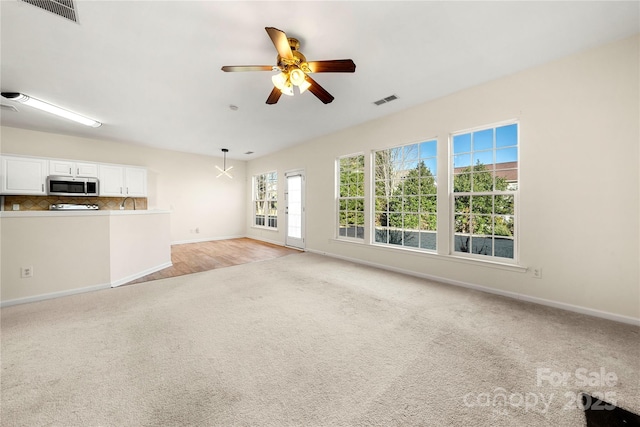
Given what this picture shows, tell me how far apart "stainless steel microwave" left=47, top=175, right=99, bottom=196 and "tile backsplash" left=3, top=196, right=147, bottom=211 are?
1.66 feet

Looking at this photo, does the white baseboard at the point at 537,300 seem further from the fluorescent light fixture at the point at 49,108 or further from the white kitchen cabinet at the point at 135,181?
the white kitchen cabinet at the point at 135,181

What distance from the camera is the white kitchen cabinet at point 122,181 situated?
17.9 ft

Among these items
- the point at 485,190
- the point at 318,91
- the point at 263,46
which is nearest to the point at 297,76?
the point at 318,91

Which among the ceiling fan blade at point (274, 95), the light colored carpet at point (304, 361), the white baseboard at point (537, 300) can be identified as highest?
the ceiling fan blade at point (274, 95)

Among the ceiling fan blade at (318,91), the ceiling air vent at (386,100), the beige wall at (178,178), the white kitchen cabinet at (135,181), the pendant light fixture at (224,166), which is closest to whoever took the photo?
the ceiling fan blade at (318,91)

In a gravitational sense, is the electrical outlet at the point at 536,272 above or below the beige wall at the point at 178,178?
below

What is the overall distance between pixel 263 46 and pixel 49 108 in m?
4.05

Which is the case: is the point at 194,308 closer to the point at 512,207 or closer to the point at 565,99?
the point at 512,207

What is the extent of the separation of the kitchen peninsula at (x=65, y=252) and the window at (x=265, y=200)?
390cm

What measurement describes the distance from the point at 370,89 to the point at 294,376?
350 cm

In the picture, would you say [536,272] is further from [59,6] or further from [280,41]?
[59,6]

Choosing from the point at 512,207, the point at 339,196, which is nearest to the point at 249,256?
the point at 339,196

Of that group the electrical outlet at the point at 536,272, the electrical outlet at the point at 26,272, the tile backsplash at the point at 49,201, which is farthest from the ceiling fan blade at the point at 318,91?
the tile backsplash at the point at 49,201

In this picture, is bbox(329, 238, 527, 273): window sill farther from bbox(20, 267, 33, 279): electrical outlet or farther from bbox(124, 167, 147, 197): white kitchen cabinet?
bbox(124, 167, 147, 197): white kitchen cabinet
